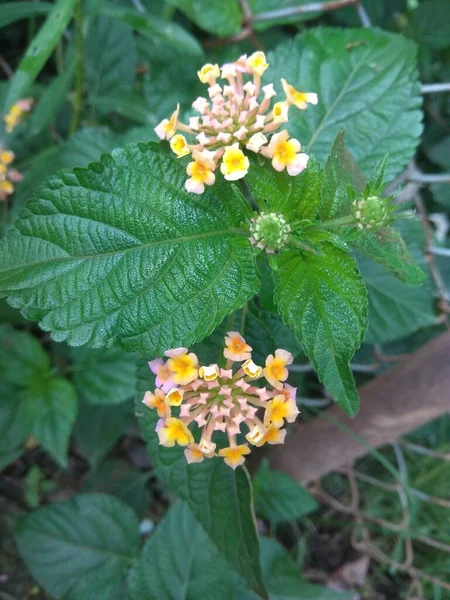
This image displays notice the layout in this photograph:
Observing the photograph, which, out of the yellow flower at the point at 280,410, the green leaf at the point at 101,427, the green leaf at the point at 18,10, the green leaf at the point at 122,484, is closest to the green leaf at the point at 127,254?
the yellow flower at the point at 280,410

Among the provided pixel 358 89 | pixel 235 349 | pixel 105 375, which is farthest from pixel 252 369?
pixel 105 375

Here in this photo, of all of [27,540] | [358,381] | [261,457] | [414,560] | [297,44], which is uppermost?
[297,44]

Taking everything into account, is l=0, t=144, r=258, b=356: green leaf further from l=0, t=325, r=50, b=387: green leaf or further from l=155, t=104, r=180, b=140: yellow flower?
l=0, t=325, r=50, b=387: green leaf

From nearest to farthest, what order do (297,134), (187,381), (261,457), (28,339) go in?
(187,381)
(297,134)
(28,339)
(261,457)

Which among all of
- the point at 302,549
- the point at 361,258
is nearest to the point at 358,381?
the point at 302,549

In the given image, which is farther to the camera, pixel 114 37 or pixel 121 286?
pixel 114 37

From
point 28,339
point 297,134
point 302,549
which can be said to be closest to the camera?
point 297,134

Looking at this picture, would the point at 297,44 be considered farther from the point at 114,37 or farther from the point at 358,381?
the point at 358,381
